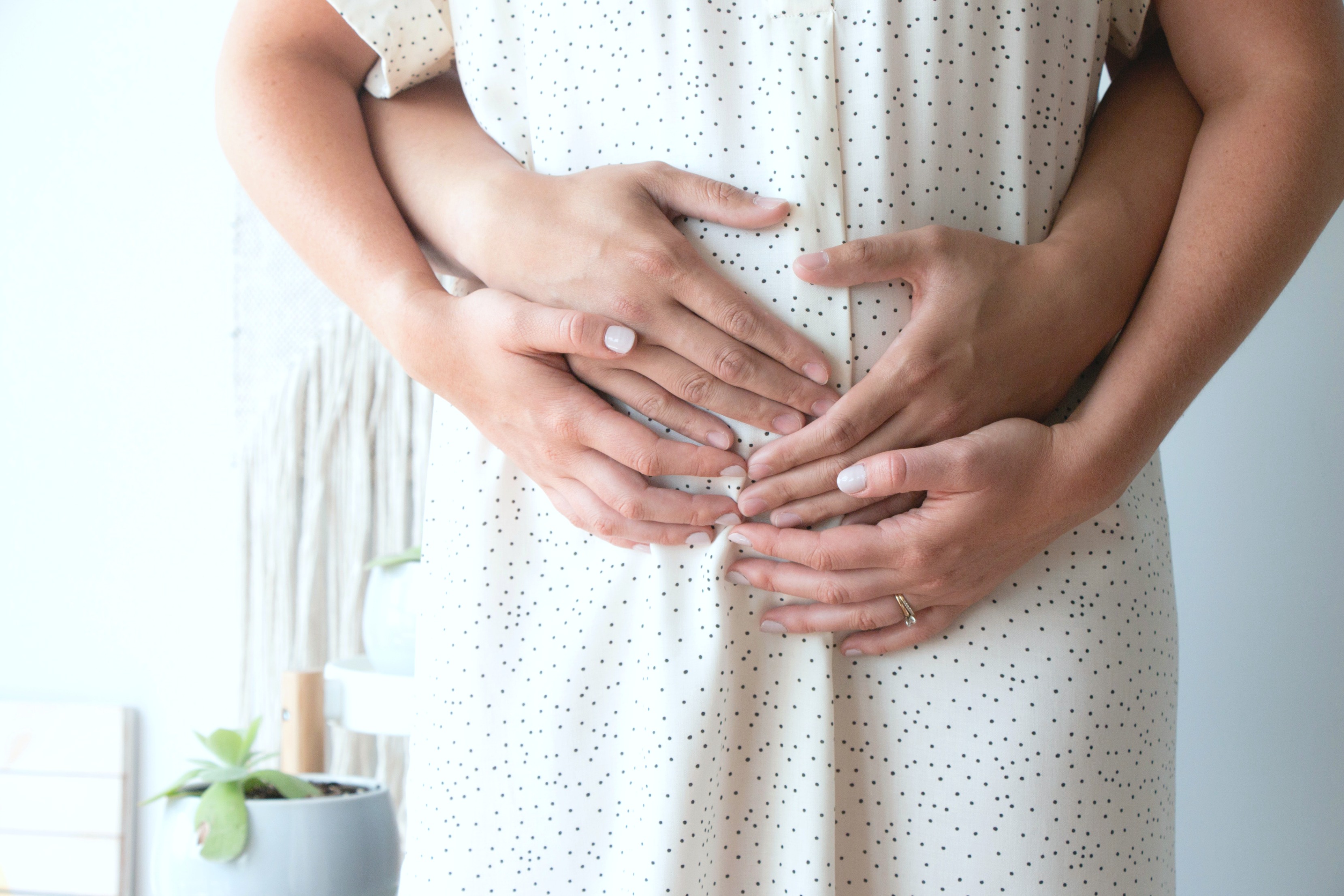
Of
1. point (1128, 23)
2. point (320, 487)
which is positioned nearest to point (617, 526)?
point (1128, 23)

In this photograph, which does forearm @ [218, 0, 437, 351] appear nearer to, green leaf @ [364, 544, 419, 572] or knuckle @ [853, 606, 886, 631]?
knuckle @ [853, 606, 886, 631]

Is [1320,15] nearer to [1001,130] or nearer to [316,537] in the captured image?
[1001,130]

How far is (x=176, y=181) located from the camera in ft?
5.01

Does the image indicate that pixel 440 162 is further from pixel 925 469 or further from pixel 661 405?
pixel 925 469

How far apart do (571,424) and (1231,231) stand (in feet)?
1.08

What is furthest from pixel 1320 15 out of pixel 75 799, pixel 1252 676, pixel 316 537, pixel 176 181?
pixel 75 799

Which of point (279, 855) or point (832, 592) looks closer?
point (832, 592)

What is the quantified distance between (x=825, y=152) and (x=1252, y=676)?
2.55 feet

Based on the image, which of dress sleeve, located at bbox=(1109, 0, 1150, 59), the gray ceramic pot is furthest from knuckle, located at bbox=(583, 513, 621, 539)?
the gray ceramic pot

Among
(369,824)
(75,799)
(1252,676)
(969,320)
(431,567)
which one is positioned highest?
(969,320)

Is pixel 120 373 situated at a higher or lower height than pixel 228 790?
higher

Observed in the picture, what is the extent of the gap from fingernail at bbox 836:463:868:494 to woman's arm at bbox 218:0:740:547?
0.05 meters

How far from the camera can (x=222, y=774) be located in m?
0.88

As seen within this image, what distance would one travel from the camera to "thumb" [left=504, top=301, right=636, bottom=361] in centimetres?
41
